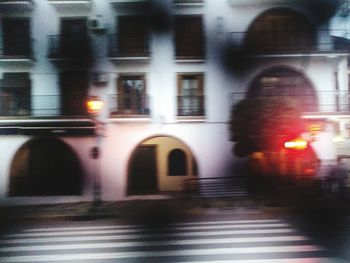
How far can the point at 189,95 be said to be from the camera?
30.0 inches

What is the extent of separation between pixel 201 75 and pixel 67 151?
0.82ft

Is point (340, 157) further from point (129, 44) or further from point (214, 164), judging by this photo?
point (129, 44)

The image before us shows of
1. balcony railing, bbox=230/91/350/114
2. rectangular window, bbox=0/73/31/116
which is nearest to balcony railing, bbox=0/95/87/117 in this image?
rectangular window, bbox=0/73/31/116

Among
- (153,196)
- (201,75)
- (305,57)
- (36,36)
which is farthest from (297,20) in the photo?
(153,196)

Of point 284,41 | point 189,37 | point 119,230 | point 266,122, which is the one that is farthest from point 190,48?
point 119,230

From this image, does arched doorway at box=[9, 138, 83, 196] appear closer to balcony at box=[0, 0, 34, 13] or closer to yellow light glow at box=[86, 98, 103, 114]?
yellow light glow at box=[86, 98, 103, 114]

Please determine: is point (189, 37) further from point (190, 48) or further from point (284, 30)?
point (284, 30)

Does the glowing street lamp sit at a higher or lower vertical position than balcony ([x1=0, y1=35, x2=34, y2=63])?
lower

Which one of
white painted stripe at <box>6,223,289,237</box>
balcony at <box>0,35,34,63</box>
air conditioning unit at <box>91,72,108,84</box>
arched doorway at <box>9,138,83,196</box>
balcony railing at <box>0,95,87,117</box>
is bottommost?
white painted stripe at <box>6,223,289,237</box>

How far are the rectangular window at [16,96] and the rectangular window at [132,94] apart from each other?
142mm

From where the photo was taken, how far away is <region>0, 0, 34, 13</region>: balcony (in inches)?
21.9

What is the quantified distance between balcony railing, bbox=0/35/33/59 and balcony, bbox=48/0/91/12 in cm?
6

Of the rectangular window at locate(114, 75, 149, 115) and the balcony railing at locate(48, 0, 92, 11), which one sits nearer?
the balcony railing at locate(48, 0, 92, 11)

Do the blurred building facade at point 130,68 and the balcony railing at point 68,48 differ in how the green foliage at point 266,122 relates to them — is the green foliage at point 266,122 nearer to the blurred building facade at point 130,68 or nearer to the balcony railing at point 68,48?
the blurred building facade at point 130,68
